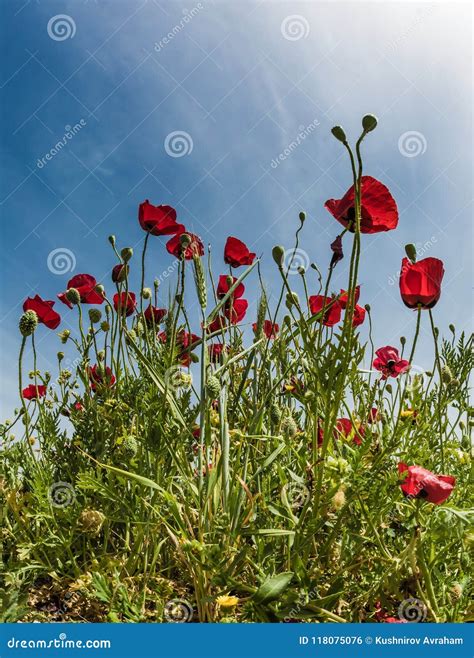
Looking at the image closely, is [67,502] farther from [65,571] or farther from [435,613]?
[435,613]

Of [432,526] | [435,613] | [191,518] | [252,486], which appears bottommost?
[191,518]

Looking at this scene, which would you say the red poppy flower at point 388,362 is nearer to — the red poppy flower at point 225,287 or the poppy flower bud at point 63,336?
the red poppy flower at point 225,287

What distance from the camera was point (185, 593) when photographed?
1.17 metres

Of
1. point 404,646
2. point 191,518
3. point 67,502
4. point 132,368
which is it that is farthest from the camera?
point 132,368

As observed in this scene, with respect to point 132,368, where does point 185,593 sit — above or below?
below

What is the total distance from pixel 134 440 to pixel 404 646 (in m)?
0.67

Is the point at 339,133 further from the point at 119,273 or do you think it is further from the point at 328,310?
the point at 119,273

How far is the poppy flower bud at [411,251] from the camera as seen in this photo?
1209 millimetres

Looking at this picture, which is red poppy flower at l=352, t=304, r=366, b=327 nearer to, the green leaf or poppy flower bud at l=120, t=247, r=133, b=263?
poppy flower bud at l=120, t=247, r=133, b=263

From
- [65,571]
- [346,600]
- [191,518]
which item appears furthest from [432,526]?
[65,571]

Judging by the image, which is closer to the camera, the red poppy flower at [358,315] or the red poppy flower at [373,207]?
the red poppy flower at [373,207]

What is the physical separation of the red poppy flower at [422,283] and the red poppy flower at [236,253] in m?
0.53

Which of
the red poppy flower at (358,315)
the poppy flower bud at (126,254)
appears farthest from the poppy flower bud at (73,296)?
the red poppy flower at (358,315)

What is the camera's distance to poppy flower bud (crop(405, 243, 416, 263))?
121 cm
